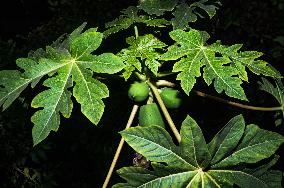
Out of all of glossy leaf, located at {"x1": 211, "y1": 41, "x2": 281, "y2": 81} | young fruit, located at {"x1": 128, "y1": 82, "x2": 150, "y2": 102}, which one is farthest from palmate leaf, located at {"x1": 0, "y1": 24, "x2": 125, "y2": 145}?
glossy leaf, located at {"x1": 211, "y1": 41, "x2": 281, "y2": 81}

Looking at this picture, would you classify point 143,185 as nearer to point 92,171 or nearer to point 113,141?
point 113,141

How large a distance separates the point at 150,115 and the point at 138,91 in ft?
0.38

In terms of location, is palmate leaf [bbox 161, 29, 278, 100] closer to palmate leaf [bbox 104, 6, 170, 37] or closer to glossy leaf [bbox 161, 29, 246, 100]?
glossy leaf [bbox 161, 29, 246, 100]

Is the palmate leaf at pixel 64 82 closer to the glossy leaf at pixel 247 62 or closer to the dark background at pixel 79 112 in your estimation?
the dark background at pixel 79 112

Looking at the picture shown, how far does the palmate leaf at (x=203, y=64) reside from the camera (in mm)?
1364

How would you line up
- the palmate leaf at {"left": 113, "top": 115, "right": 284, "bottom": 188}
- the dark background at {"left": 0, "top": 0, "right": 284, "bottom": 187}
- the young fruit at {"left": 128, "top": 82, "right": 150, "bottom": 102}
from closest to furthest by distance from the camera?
the palmate leaf at {"left": 113, "top": 115, "right": 284, "bottom": 188} < the young fruit at {"left": 128, "top": 82, "right": 150, "bottom": 102} < the dark background at {"left": 0, "top": 0, "right": 284, "bottom": 187}

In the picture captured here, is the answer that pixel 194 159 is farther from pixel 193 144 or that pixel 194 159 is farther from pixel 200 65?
pixel 200 65

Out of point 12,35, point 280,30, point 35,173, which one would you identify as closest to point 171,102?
point 35,173

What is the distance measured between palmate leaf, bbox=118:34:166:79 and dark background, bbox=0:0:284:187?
25 cm

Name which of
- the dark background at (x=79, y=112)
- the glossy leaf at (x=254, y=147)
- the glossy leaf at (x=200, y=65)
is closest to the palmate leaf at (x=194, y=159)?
the glossy leaf at (x=254, y=147)

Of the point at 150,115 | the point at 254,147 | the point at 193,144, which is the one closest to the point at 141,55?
the point at 150,115

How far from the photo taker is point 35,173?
3117 mm

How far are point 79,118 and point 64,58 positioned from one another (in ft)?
2.44

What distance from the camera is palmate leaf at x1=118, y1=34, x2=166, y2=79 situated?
1.43 m
